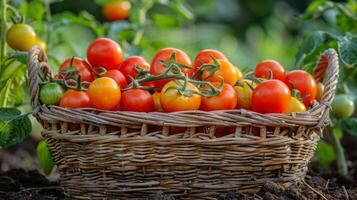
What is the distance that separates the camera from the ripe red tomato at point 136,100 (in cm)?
201

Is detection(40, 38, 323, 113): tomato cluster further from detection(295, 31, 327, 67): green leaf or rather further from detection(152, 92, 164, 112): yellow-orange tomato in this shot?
detection(295, 31, 327, 67): green leaf

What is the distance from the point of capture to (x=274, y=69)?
2256 mm

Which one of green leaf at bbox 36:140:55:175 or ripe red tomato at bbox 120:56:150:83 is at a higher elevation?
ripe red tomato at bbox 120:56:150:83

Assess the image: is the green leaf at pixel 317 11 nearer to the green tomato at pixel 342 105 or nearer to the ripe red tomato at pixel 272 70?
the green tomato at pixel 342 105

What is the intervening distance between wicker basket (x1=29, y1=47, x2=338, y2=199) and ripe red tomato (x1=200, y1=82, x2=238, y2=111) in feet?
0.24

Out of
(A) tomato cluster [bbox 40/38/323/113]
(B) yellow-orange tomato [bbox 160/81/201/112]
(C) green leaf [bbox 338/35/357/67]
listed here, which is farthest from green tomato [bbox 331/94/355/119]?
(B) yellow-orange tomato [bbox 160/81/201/112]

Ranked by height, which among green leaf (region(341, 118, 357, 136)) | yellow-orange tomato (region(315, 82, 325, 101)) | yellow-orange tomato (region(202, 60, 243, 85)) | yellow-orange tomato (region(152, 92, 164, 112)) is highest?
yellow-orange tomato (region(202, 60, 243, 85))

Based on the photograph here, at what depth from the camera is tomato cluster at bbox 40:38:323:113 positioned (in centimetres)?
200

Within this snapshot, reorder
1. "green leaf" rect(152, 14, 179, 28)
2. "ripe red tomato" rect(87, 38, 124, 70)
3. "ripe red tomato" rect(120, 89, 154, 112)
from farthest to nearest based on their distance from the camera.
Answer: "green leaf" rect(152, 14, 179, 28) → "ripe red tomato" rect(87, 38, 124, 70) → "ripe red tomato" rect(120, 89, 154, 112)

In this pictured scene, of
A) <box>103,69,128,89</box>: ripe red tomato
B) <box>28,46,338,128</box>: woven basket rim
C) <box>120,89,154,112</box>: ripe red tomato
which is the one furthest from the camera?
<box>103,69,128,89</box>: ripe red tomato

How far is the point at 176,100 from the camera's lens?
1.96 metres

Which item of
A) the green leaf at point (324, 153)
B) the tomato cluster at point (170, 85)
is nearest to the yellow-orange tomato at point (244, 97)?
the tomato cluster at point (170, 85)

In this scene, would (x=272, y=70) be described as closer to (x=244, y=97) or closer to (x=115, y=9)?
(x=244, y=97)

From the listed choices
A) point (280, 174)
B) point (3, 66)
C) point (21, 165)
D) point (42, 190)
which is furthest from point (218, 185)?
point (21, 165)
